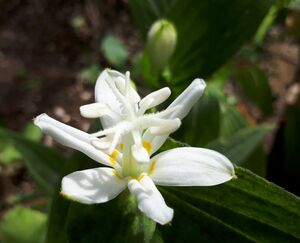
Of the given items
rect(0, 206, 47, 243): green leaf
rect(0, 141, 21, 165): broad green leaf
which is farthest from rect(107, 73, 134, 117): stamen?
rect(0, 141, 21, 165): broad green leaf

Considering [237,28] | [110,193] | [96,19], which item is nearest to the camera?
[110,193]

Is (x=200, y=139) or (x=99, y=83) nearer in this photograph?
(x=99, y=83)

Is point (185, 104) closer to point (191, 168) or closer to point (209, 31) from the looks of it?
point (191, 168)

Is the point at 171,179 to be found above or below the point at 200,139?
above

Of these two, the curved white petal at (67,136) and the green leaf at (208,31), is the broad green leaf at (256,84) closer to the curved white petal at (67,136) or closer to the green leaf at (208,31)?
the green leaf at (208,31)

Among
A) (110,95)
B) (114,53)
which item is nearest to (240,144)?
(110,95)

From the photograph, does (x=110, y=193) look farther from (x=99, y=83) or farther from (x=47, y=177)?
(x=47, y=177)

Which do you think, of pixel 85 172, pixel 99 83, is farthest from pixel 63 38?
pixel 85 172
